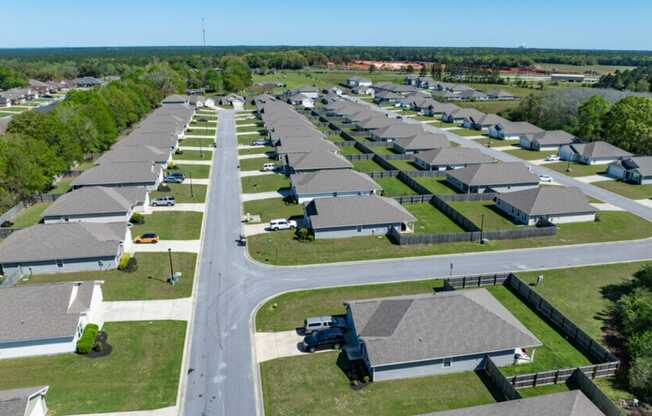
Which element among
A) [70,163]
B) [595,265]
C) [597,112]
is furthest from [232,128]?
[595,265]

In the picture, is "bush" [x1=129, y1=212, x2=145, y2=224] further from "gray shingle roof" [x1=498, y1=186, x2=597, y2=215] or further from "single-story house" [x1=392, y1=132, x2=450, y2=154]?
"single-story house" [x1=392, y1=132, x2=450, y2=154]

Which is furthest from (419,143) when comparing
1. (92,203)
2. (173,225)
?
(92,203)

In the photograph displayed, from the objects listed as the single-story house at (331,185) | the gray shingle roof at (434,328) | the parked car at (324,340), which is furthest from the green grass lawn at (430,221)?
the parked car at (324,340)

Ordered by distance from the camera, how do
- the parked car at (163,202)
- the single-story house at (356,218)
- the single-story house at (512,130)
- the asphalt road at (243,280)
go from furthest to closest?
the single-story house at (512,130), the parked car at (163,202), the single-story house at (356,218), the asphalt road at (243,280)

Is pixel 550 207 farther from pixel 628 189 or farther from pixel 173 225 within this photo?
pixel 173 225

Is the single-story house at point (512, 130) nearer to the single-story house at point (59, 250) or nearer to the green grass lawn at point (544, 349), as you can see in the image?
the green grass lawn at point (544, 349)

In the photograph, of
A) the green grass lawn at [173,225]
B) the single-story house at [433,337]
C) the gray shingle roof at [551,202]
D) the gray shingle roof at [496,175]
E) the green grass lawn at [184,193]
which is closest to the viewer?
the single-story house at [433,337]

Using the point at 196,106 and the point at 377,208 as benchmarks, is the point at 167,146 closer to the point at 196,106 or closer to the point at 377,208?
the point at 377,208
